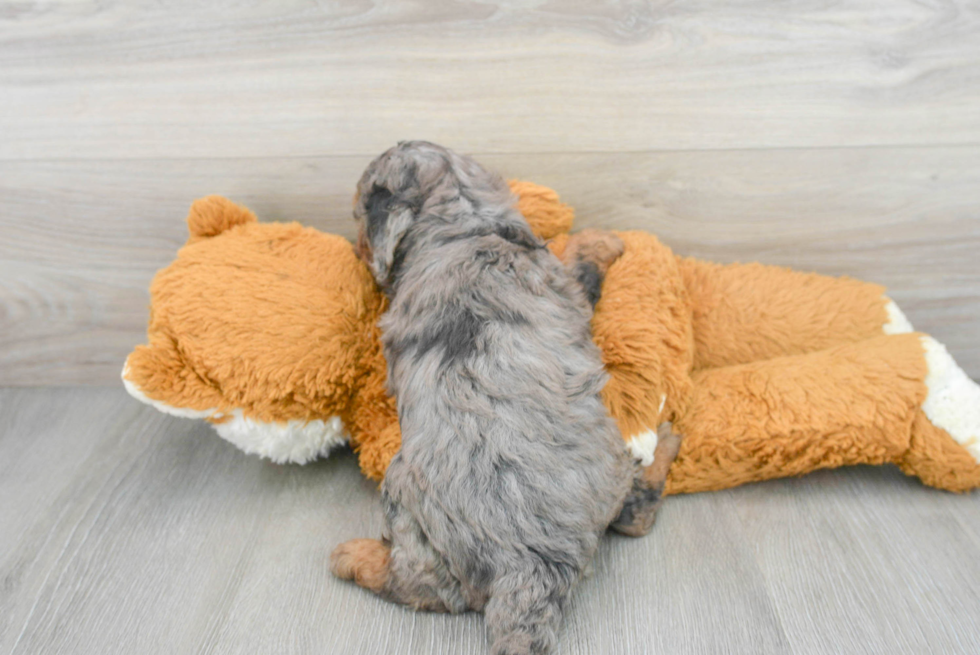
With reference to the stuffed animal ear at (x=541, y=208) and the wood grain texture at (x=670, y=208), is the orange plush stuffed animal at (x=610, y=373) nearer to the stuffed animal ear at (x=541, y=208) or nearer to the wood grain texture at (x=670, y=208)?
the stuffed animal ear at (x=541, y=208)

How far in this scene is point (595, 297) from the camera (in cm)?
176

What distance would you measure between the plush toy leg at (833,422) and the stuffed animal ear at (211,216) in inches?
51.7

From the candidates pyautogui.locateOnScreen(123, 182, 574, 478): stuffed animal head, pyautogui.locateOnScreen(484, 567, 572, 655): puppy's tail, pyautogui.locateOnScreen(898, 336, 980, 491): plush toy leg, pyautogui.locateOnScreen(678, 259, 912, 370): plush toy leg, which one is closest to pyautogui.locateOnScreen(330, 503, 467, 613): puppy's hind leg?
pyautogui.locateOnScreen(484, 567, 572, 655): puppy's tail

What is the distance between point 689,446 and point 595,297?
45 cm

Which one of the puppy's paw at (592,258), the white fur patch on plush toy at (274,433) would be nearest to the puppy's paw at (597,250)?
the puppy's paw at (592,258)

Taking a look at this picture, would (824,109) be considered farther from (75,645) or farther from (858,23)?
(75,645)

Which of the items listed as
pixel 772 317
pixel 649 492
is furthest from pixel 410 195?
pixel 772 317

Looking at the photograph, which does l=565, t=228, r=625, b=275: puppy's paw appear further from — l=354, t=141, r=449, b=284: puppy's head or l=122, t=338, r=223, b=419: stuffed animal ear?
l=122, t=338, r=223, b=419: stuffed animal ear

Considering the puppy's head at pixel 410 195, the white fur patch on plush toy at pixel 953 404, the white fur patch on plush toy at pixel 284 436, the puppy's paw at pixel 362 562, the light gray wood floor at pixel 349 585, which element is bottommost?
the light gray wood floor at pixel 349 585

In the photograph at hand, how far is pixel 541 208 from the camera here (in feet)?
6.06

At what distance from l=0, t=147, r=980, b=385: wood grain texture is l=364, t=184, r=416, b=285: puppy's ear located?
316 millimetres

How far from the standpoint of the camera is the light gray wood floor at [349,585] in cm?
→ 143

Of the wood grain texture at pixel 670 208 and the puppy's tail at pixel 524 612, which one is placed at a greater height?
the wood grain texture at pixel 670 208

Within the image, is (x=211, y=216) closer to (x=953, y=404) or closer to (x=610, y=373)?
(x=610, y=373)
